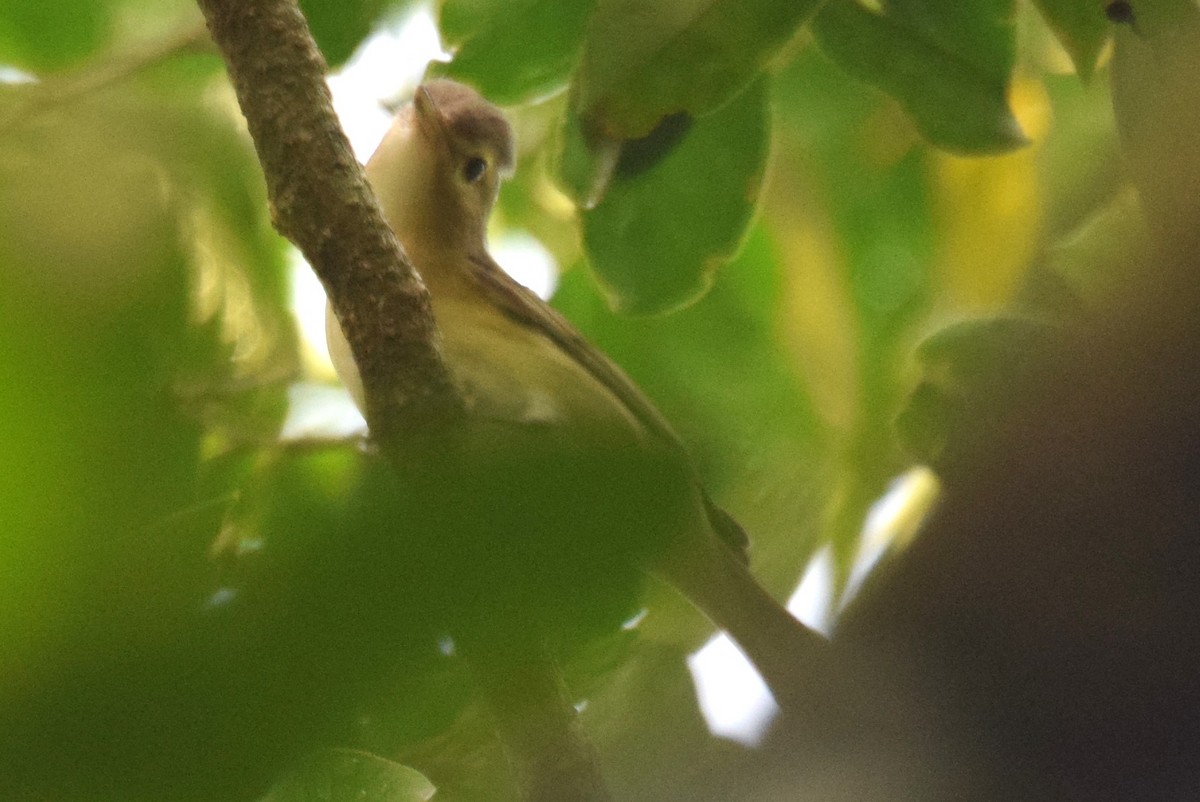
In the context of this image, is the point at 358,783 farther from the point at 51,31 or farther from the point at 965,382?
A: the point at 51,31

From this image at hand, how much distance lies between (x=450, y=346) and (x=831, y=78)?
0.53 meters

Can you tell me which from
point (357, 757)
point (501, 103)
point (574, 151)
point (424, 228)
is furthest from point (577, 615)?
point (424, 228)

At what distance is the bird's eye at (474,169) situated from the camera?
4.88 feet

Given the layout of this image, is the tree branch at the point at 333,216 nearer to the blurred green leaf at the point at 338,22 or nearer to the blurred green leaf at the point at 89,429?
the blurred green leaf at the point at 338,22

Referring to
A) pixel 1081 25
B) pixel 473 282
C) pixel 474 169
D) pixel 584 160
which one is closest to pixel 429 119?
pixel 474 169

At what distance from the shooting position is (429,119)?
1.42m

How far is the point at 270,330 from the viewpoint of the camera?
97 centimetres

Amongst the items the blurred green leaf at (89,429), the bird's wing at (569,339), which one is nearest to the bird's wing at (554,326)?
the bird's wing at (569,339)

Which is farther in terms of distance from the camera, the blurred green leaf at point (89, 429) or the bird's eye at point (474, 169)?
the bird's eye at point (474, 169)

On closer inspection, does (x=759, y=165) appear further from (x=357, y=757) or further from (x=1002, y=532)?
(x=1002, y=532)

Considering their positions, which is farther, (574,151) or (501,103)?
(501,103)

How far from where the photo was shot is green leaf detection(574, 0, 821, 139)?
0.96 m

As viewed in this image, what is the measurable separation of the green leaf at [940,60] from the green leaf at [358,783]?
2.33 feet

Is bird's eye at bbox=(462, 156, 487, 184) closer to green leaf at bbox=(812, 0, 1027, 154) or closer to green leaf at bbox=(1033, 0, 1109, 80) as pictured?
green leaf at bbox=(812, 0, 1027, 154)
